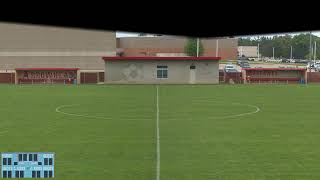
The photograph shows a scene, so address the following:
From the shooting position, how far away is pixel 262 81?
4569cm

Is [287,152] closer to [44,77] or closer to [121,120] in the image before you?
[121,120]

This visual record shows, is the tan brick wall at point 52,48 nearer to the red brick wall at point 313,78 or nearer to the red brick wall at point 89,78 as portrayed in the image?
the red brick wall at point 89,78

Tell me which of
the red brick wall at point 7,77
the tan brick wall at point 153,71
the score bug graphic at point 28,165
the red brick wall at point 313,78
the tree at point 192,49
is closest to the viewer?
the score bug graphic at point 28,165

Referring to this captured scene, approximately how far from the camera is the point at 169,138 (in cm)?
1409

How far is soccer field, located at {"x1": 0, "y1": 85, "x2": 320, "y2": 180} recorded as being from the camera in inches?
395

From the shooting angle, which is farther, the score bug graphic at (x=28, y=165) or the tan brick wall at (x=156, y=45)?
the tan brick wall at (x=156, y=45)

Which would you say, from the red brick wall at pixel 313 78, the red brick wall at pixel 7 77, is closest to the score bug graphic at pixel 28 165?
the red brick wall at pixel 7 77

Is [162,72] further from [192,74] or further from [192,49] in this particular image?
[192,49]

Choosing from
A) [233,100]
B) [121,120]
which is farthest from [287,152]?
[233,100]

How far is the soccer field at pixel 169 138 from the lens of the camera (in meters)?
10.0

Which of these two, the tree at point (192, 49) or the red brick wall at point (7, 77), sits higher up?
the tree at point (192, 49)

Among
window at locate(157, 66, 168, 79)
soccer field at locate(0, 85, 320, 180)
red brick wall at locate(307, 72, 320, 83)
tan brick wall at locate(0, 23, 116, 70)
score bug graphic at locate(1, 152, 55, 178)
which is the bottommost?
soccer field at locate(0, 85, 320, 180)

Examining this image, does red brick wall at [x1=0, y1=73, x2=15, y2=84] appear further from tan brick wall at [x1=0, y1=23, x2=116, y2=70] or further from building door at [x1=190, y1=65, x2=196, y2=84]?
building door at [x1=190, y1=65, x2=196, y2=84]

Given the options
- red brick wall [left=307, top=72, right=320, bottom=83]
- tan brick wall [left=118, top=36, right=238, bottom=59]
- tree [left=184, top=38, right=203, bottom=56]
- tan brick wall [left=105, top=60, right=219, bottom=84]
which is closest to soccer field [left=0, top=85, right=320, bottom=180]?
tan brick wall [left=105, top=60, right=219, bottom=84]
